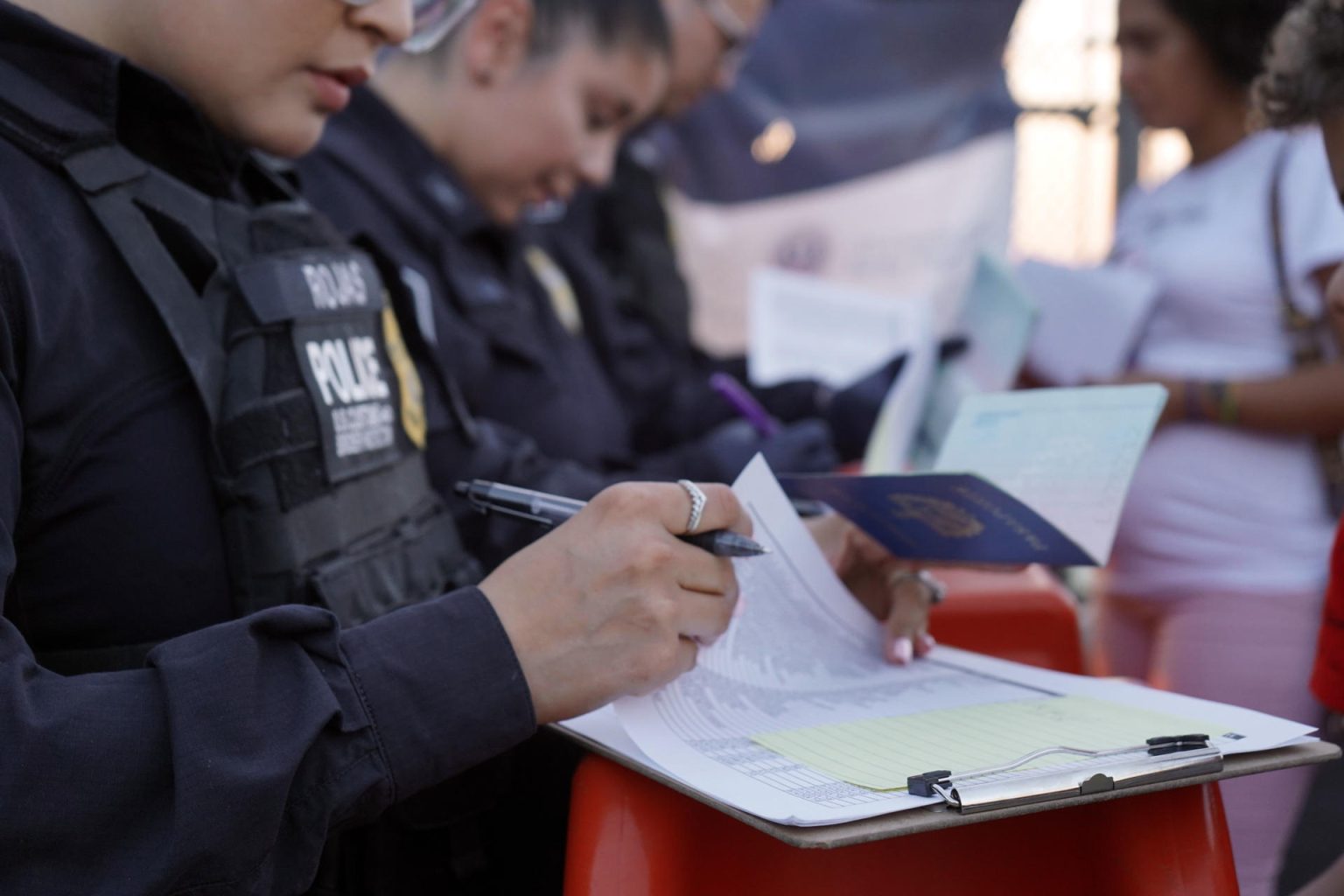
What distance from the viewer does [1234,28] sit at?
169 centimetres

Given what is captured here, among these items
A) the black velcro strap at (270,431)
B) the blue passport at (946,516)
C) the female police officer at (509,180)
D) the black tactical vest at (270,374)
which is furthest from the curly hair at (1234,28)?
the black velcro strap at (270,431)

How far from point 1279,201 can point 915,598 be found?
89 cm

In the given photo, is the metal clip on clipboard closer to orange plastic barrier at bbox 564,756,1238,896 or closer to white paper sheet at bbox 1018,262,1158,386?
orange plastic barrier at bbox 564,756,1238,896

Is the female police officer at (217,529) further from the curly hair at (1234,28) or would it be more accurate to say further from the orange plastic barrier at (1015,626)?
the curly hair at (1234,28)

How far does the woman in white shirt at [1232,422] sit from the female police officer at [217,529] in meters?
0.98

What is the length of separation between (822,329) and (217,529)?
1698 millimetres

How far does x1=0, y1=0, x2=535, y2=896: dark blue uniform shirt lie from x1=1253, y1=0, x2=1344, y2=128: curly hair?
82cm

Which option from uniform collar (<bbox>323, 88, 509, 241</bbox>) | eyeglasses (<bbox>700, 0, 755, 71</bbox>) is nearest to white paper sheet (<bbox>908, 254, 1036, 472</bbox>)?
uniform collar (<bbox>323, 88, 509, 241</bbox>)

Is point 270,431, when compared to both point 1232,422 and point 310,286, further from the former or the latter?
point 1232,422

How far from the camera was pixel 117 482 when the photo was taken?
32.8 inches

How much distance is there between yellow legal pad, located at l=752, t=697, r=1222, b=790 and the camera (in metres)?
0.76

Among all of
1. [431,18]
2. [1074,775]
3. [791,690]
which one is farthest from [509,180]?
[1074,775]

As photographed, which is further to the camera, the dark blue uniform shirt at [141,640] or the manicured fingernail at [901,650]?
the manicured fingernail at [901,650]

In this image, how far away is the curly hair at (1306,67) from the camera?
105 cm
